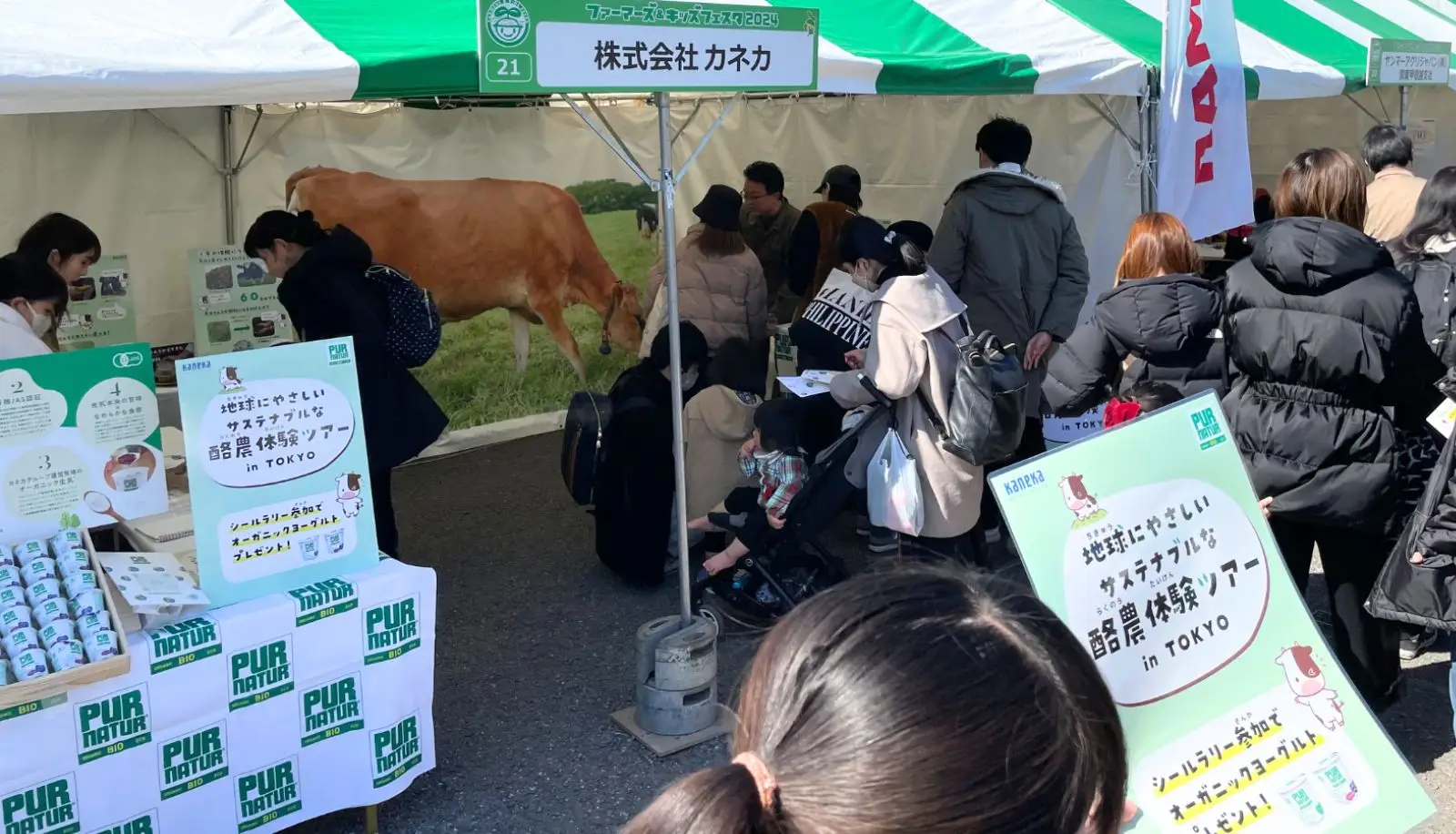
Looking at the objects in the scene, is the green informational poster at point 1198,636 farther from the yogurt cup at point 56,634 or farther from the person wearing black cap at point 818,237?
the person wearing black cap at point 818,237

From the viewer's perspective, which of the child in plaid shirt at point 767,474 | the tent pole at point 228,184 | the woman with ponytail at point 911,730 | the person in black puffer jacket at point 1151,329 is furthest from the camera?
the tent pole at point 228,184

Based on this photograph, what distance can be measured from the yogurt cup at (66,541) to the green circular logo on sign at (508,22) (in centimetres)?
143

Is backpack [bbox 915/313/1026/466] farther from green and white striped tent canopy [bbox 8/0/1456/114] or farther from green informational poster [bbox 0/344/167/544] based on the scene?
green informational poster [bbox 0/344/167/544]

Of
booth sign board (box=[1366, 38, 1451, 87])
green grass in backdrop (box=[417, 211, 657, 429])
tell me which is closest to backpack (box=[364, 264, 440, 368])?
green grass in backdrop (box=[417, 211, 657, 429])

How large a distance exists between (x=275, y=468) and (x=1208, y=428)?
1.96m

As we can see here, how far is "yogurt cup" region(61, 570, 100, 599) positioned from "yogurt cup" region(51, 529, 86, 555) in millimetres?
93

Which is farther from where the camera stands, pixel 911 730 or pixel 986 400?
pixel 986 400

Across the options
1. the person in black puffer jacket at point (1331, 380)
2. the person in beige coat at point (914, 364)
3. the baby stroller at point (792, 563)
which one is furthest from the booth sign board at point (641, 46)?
the person in black puffer jacket at point (1331, 380)

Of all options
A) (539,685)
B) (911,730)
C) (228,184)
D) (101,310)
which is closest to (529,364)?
(228,184)

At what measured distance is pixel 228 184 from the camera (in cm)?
548

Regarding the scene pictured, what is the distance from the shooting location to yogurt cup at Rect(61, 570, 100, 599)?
8.11 ft

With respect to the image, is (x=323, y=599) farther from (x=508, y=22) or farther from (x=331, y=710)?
(x=508, y=22)

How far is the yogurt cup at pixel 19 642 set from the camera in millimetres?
2334

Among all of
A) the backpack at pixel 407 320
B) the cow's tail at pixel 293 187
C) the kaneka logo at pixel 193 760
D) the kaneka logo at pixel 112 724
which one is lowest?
the kaneka logo at pixel 193 760
